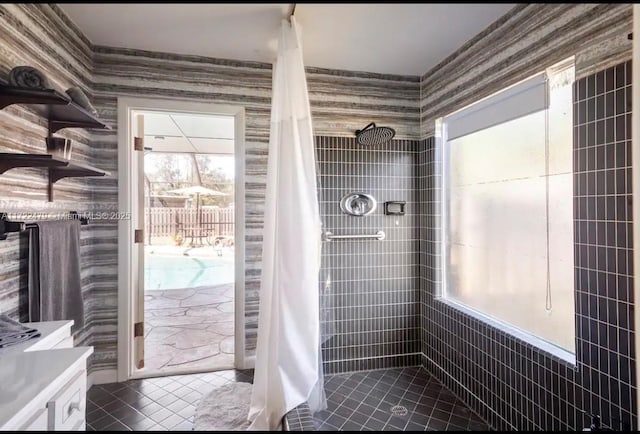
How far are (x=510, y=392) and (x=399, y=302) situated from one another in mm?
897

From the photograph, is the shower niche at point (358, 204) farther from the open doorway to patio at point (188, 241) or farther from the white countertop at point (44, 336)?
the white countertop at point (44, 336)

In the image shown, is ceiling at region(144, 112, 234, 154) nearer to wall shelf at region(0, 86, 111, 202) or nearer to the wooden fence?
the wooden fence

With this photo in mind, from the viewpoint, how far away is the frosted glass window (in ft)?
4.65

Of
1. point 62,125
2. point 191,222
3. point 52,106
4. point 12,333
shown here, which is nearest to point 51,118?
point 62,125

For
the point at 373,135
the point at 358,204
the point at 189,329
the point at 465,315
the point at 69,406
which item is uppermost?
the point at 373,135

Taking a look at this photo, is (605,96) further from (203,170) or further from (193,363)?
(203,170)

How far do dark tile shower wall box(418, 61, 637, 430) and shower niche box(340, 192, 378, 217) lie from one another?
1134mm

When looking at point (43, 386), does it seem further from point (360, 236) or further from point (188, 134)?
point (188, 134)

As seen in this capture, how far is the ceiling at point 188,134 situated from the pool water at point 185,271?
5.64 ft

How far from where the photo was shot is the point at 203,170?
5.68 m

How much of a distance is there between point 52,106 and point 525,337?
242 centimetres

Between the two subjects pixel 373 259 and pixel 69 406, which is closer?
pixel 69 406

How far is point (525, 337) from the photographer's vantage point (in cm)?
159

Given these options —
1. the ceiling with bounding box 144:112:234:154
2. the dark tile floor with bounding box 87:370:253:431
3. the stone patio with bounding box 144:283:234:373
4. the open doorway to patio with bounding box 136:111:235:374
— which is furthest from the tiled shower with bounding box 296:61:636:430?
the ceiling with bounding box 144:112:234:154
